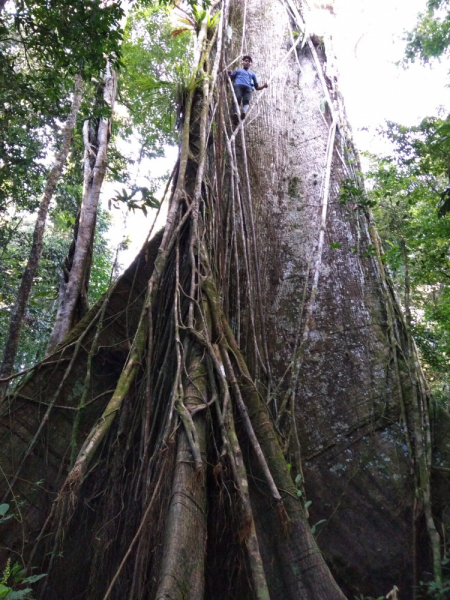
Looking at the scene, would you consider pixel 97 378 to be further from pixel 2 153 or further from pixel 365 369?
pixel 2 153

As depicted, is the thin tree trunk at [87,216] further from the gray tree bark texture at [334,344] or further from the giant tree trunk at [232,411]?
the gray tree bark texture at [334,344]

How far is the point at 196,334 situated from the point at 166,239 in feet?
2.79

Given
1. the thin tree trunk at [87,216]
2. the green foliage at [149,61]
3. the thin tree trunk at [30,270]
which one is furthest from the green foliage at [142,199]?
the green foliage at [149,61]

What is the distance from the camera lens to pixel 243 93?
14.7 feet

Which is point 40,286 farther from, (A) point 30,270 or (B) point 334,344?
(B) point 334,344

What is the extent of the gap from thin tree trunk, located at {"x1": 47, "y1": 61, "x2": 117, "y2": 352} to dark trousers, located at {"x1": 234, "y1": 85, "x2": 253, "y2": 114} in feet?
4.33

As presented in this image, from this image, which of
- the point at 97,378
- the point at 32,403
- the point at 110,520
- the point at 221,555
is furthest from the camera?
the point at 97,378

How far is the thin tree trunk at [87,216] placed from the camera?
189 inches

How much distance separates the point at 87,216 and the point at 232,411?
3.52 m

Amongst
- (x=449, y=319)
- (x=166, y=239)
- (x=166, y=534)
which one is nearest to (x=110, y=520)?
(x=166, y=534)

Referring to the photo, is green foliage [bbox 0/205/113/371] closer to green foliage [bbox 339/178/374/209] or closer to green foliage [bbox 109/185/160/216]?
green foliage [bbox 109/185/160/216]

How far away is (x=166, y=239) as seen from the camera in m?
3.17

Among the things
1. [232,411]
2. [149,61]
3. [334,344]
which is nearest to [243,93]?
[334,344]

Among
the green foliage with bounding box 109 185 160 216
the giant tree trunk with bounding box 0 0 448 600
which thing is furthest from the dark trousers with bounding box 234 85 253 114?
the green foliage with bounding box 109 185 160 216
